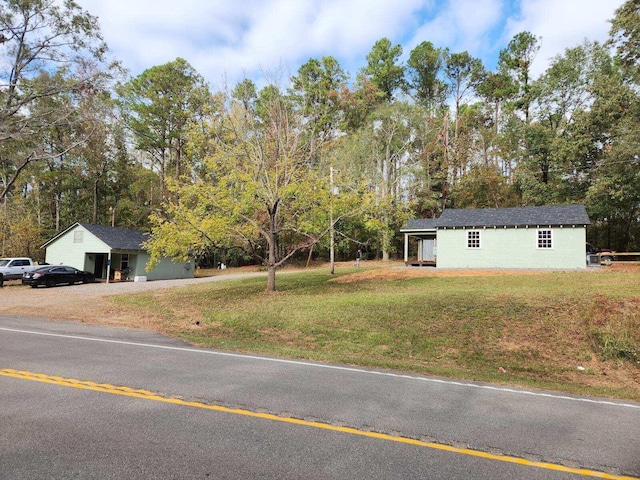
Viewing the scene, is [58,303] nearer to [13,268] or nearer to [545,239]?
[13,268]

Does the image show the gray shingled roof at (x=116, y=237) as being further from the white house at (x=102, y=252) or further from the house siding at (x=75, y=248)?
the house siding at (x=75, y=248)

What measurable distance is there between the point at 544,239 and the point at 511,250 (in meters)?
1.85

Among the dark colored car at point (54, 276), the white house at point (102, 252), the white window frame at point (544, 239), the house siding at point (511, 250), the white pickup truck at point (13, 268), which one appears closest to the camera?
the house siding at point (511, 250)

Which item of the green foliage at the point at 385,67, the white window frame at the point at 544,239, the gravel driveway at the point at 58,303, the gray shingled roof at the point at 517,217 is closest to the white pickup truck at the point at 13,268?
the gravel driveway at the point at 58,303

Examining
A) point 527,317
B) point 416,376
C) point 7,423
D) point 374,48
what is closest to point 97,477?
point 7,423

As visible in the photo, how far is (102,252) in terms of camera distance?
28.2 m

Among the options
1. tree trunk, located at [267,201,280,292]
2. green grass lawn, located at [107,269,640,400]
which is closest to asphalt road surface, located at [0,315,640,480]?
green grass lawn, located at [107,269,640,400]

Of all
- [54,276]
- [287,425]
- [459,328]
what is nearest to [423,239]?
[459,328]

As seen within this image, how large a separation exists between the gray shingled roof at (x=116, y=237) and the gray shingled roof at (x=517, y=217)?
2167 cm

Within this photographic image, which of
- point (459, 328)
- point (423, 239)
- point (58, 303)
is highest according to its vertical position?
point (423, 239)

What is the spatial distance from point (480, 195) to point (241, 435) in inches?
1650

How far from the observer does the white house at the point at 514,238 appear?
863 inches

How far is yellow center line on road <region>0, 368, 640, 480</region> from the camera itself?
3551mm

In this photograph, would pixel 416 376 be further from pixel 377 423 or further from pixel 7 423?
pixel 7 423
